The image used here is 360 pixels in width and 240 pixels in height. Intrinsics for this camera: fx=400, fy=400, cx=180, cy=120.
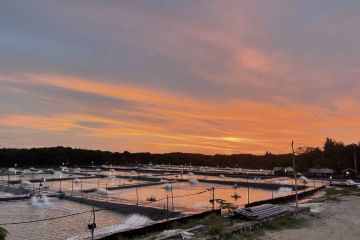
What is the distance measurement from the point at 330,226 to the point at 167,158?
107m

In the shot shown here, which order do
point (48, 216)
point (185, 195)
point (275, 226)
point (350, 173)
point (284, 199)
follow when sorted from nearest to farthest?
point (275, 226), point (48, 216), point (284, 199), point (185, 195), point (350, 173)

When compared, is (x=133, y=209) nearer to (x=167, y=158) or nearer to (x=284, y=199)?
(x=284, y=199)

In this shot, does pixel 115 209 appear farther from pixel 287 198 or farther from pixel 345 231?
pixel 345 231

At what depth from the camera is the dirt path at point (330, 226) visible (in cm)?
1694

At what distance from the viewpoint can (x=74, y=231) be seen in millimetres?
22266

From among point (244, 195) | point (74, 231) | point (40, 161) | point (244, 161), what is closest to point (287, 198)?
point (244, 195)

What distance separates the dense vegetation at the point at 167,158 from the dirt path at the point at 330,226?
35.8m


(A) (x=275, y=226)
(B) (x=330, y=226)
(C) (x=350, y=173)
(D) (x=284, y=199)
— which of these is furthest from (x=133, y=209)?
(C) (x=350, y=173)

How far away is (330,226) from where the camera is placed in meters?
19.3

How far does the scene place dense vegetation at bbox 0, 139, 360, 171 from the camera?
61656 mm

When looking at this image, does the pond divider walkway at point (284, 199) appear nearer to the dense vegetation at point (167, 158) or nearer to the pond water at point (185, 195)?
the pond water at point (185, 195)

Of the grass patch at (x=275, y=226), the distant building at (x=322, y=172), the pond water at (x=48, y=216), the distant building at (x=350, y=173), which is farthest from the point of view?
the distant building at (x=322, y=172)

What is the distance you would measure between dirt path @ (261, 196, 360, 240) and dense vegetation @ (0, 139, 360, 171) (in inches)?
1411

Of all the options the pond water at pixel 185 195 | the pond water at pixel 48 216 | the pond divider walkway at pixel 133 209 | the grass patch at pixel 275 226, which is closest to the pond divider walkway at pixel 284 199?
the pond water at pixel 185 195
